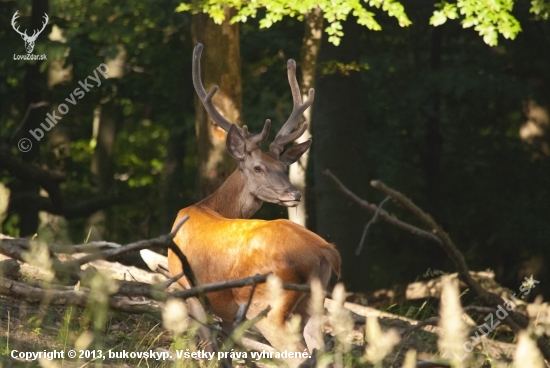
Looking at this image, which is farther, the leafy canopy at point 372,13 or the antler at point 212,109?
the leafy canopy at point 372,13

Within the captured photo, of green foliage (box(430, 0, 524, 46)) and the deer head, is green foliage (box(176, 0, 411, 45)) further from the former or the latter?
the deer head

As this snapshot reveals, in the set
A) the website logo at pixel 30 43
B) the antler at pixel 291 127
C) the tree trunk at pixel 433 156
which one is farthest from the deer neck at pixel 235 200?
the tree trunk at pixel 433 156

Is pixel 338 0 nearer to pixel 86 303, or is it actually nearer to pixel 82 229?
pixel 86 303

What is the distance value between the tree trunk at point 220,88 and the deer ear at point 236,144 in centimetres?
309

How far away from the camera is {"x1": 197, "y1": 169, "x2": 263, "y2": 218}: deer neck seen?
24.0 ft

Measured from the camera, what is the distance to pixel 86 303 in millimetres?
4332

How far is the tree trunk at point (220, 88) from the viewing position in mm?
10562

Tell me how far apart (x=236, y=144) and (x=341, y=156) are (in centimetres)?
591

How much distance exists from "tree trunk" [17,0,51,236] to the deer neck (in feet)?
19.3

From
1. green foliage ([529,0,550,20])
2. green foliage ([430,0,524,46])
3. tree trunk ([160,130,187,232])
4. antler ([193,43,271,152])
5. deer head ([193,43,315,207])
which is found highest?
green foliage ([529,0,550,20])

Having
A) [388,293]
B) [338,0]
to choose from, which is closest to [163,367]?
[338,0]

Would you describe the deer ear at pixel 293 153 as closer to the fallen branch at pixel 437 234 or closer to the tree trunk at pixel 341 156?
the fallen branch at pixel 437 234

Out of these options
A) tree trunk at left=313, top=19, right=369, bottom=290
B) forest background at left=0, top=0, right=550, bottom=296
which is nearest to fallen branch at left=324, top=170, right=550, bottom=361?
tree trunk at left=313, top=19, right=369, bottom=290

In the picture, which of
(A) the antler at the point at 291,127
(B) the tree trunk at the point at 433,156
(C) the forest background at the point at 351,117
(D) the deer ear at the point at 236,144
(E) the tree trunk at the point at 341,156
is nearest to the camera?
(D) the deer ear at the point at 236,144
